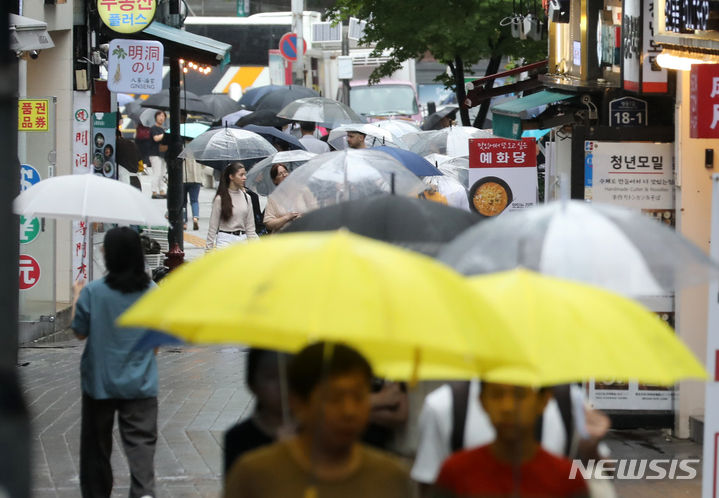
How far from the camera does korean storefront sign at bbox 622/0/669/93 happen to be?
9906 millimetres

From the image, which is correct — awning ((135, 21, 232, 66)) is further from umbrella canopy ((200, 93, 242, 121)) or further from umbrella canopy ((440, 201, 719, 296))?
umbrella canopy ((440, 201, 719, 296))

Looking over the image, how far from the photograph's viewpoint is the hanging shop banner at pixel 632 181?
10.0m

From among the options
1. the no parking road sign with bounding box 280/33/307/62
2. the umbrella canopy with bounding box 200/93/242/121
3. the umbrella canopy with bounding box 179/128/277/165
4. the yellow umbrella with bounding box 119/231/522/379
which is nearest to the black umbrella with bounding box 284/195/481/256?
the yellow umbrella with bounding box 119/231/522/379

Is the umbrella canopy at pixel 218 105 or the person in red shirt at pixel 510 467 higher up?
the umbrella canopy at pixel 218 105

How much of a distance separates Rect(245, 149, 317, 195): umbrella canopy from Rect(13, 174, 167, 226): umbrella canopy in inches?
292

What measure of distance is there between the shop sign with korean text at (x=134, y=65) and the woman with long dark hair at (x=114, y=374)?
381 inches

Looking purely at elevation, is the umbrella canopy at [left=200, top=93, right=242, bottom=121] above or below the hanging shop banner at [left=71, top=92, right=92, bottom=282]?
above

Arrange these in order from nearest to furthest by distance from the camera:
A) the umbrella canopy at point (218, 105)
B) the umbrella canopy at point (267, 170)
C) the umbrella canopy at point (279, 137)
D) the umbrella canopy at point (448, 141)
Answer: the umbrella canopy at point (267, 170), the umbrella canopy at point (279, 137), the umbrella canopy at point (448, 141), the umbrella canopy at point (218, 105)

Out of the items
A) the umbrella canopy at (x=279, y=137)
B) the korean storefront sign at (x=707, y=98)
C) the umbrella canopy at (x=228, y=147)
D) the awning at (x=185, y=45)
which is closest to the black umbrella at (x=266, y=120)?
the umbrella canopy at (x=279, y=137)

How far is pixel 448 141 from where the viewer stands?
20156mm

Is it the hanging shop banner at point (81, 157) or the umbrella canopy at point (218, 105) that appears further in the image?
the umbrella canopy at point (218, 105)

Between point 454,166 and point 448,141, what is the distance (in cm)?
246

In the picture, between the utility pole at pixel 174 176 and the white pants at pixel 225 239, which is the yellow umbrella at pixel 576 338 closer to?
the white pants at pixel 225 239

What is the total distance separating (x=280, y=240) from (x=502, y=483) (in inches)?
37.2
